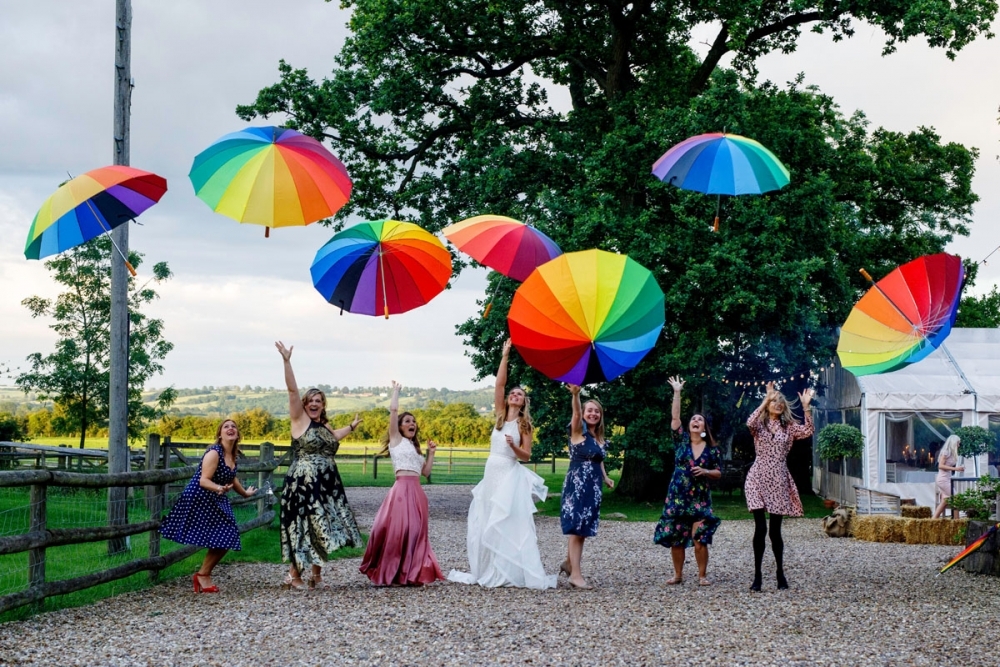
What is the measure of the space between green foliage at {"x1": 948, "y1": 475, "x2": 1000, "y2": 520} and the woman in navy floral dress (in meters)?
5.68

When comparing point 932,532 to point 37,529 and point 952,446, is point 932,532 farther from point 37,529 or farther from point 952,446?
point 37,529

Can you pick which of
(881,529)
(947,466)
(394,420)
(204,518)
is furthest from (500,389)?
(947,466)

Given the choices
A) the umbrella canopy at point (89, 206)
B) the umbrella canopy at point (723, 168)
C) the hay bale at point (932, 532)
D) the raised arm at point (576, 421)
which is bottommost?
the hay bale at point (932, 532)

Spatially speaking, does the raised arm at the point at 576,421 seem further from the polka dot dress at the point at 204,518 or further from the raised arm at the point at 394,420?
the polka dot dress at the point at 204,518

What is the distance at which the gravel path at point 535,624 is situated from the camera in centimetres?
680

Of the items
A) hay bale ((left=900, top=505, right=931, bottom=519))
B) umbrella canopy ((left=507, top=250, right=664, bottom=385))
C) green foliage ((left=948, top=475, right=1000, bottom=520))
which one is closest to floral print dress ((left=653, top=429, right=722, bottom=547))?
umbrella canopy ((left=507, top=250, right=664, bottom=385))

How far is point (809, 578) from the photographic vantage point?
1119 centimetres

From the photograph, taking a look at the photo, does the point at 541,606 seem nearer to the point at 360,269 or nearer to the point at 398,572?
the point at 398,572

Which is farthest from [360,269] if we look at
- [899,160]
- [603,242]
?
[899,160]

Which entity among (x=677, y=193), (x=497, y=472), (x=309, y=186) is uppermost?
(x=677, y=193)

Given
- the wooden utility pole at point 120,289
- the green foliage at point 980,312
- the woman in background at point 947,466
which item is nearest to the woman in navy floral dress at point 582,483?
the wooden utility pole at point 120,289

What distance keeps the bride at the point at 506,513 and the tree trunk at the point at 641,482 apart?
14083 mm

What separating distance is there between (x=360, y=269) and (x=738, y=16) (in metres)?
12.8

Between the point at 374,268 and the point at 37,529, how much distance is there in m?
3.72
